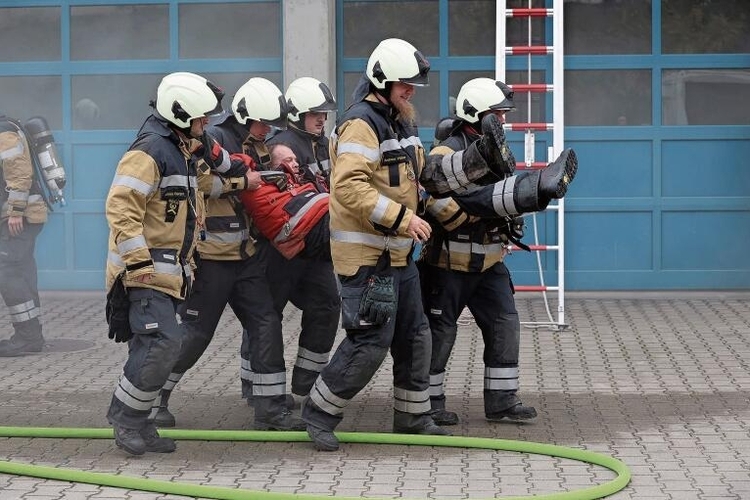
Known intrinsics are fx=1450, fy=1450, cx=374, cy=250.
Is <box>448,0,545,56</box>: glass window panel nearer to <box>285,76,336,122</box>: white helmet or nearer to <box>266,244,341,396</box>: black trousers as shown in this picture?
<box>285,76,336,122</box>: white helmet

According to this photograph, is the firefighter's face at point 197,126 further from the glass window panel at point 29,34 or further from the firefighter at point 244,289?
the glass window panel at point 29,34

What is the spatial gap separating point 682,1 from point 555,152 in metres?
2.35

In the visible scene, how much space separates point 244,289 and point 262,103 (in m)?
0.99

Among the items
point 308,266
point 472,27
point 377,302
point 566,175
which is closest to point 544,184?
point 566,175

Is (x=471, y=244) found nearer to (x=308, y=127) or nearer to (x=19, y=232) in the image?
(x=308, y=127)

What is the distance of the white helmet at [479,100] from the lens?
755cm

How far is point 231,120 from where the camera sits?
7918 millimetres

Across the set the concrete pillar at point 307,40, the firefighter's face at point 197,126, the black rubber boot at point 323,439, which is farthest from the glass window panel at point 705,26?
the black rubber boot at point 323,439

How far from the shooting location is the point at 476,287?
7.77 meters

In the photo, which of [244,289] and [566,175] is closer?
[566,175]

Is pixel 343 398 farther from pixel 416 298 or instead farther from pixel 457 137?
pixel 457 137

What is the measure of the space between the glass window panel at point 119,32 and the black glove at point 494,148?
6021mm

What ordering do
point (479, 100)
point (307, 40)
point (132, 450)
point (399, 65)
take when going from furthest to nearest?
1. point (307, 40)
2. point (479, 100)
3. point (399, 65)
4. point (132, 450)

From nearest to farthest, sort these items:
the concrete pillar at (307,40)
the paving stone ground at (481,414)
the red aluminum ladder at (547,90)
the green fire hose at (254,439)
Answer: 1. the green fire hose at (254,439)
2. the paving stone ground at (481,414)
3. the red aluminum ladder at (547,90)
4. the concrete pillar at (307,40)
